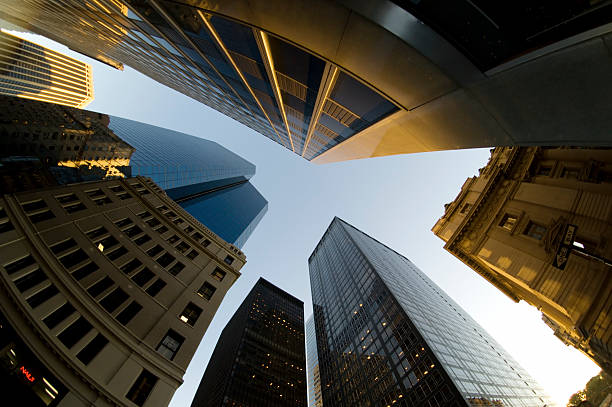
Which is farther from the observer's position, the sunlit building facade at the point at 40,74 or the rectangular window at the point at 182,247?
Answer: the sunlit building facade at the point at 40,74

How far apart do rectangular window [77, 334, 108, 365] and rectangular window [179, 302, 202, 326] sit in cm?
563

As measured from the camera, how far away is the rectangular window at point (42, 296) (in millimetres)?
13609

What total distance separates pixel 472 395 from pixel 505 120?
57.0 m

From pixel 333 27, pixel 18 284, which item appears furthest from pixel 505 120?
pixel 18 284

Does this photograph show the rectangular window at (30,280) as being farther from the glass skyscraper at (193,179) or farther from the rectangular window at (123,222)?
the glass skyscraper at (193,179)

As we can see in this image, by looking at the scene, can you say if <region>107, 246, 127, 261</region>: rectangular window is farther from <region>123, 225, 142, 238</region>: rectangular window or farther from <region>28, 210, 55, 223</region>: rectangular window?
<region>28, 210, 55, 223</region>: rectangular window

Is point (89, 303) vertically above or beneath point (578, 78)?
beneath

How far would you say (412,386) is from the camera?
45000 millimetres

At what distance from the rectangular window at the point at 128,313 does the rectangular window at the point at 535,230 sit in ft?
105

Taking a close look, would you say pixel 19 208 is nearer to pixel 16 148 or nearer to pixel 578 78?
pixel 16 148

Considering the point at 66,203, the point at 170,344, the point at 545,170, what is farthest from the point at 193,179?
the point at 545,170

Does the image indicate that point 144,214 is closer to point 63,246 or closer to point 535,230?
point 63,246

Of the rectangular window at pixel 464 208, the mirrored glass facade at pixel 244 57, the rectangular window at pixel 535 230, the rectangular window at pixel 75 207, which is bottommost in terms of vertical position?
the rectangular window at pixel 75 207

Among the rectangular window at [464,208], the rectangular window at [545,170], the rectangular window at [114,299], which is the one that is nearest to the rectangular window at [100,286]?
the rectangular window at [114,299]
